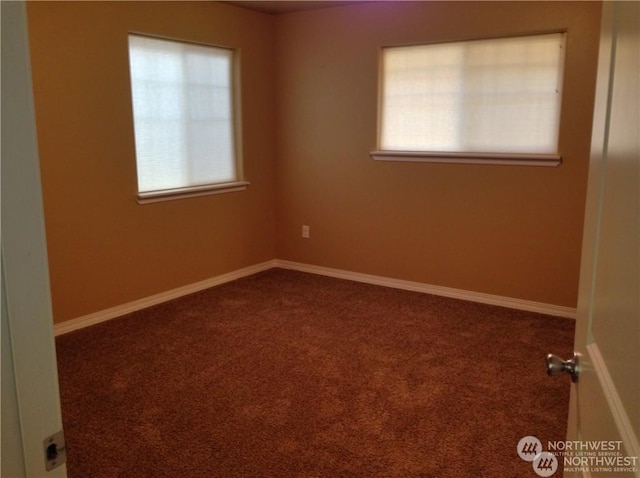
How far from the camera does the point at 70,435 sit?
2379 millimetres

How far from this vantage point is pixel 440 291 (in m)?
4.39

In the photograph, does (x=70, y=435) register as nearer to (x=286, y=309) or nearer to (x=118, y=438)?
(x=118, y=438)

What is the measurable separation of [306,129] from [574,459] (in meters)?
4.00

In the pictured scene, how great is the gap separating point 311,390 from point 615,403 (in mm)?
2111

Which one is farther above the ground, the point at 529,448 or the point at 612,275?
the point at 612,275

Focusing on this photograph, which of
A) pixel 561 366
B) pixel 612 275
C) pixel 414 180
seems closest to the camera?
pixel 612 275

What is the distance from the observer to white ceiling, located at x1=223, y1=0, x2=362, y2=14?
169 inches

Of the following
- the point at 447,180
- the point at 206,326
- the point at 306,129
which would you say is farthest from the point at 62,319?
the point at 447,180

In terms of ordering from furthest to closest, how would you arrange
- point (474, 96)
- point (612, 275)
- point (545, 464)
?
point (474, 96) < point (545, 464) < point (612, 275)

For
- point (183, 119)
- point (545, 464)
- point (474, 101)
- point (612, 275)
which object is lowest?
point (545, 464)
